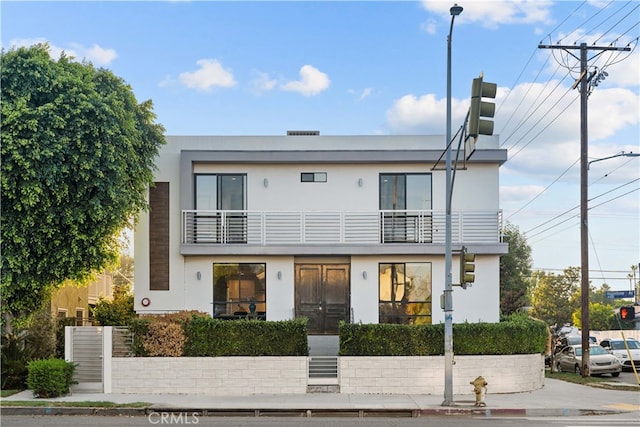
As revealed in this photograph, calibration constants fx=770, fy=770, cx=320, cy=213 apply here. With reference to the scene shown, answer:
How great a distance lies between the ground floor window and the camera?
2606 cm

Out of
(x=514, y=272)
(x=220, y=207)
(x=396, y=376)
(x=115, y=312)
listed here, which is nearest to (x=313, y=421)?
(x=396, y=376)

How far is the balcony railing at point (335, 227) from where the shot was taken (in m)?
25.9

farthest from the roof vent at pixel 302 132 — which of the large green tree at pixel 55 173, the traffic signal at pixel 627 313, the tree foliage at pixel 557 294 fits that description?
the tree foliage at pixel 557 294

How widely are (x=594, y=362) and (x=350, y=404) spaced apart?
15.3 meters

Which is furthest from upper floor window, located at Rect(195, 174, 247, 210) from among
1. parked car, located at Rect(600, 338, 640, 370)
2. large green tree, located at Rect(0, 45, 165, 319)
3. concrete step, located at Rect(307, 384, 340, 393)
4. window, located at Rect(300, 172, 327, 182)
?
parked car, located at Rect(600, 338, 640, 370)

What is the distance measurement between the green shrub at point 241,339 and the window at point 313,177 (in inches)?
276

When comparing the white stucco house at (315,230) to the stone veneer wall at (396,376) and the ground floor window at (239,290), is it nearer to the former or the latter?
the ground floor window at (239,290)

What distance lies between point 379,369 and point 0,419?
31.6 feet

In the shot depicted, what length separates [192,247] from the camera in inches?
1000

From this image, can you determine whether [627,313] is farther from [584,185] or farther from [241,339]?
[241,339]

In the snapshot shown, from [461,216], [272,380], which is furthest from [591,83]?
[272,380]

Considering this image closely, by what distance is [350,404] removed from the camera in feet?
61.8

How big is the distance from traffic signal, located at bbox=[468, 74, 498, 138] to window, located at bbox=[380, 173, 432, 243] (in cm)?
1089

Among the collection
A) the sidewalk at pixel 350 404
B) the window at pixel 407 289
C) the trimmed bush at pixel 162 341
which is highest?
the window at pixel 407 289
